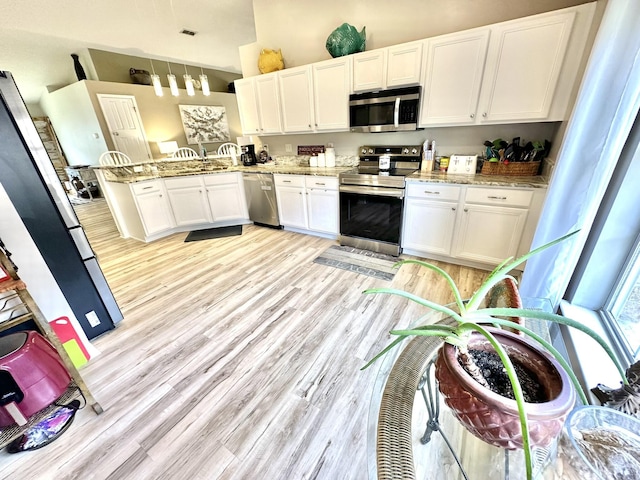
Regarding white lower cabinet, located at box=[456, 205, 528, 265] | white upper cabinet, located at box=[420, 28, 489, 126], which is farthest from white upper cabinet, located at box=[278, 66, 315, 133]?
white lower cabinet, located at box=[456, 205, 528, 265]

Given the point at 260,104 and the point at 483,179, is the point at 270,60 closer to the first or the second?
the point at 260,104

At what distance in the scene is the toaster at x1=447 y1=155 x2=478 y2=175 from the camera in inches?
99.1

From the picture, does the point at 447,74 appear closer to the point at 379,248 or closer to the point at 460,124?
the point at 460,124

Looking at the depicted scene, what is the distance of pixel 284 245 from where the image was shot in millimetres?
3324

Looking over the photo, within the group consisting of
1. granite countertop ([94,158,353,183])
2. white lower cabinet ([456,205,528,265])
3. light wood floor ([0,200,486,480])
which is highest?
granite countertop ([94,158,353,183])

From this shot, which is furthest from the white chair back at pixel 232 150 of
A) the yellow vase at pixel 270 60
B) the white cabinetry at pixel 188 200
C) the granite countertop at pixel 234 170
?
the yellow vase at pixel 270 60

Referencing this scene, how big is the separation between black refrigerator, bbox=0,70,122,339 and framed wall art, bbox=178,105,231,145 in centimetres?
624

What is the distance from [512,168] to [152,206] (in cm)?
425

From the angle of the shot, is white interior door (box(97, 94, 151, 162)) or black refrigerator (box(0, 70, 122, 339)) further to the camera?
white interior door (box(97, 94, 151, 162))

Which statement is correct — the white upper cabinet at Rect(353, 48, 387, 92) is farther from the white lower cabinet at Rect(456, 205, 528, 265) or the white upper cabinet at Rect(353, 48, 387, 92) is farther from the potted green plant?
the potted green plant

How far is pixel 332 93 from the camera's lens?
2938 millimetres

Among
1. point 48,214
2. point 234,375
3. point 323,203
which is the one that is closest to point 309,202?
point 323,203

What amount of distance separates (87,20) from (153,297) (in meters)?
4.38

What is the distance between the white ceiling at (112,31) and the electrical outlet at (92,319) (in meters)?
3.94
